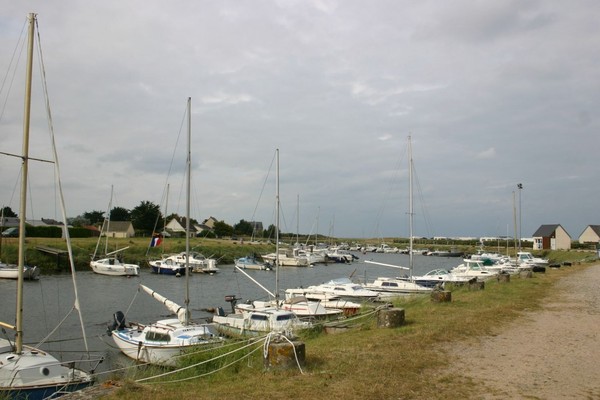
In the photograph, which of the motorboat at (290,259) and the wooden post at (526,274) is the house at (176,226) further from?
the wooden post at (526,274)

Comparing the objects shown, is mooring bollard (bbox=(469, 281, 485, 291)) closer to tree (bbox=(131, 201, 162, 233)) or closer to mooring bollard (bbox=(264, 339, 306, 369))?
mooring bollard (bbox=(264, 339, 306, 369))

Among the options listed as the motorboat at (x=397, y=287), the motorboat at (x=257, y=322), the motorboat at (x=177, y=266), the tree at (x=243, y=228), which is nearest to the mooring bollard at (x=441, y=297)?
the motorboat at (x=257, y=322)

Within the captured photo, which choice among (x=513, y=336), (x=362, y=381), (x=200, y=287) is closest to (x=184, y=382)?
(x=362, y=381)

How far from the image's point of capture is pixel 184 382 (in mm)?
11180

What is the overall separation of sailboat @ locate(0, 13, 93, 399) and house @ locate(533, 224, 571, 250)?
100194mm

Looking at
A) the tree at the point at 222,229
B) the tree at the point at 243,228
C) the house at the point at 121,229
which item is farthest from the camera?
the tree at the point at 243,228

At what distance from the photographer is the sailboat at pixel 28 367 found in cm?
1441

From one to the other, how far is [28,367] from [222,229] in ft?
423

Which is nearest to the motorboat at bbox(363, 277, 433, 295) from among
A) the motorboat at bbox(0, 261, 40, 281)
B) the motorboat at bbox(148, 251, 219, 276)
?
the motorboat at bbox(148, 251, 219, 276)

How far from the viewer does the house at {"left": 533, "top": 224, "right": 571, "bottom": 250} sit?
325 ft

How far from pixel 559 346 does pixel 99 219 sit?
147m

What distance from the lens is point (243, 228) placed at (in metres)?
154

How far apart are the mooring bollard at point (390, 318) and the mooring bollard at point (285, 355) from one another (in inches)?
203

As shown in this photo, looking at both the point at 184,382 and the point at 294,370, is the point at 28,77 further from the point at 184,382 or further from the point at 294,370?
the point at 294,370
